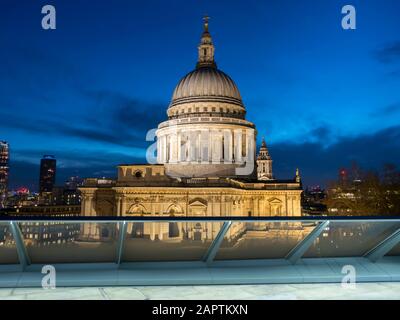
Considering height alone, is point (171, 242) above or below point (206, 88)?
below

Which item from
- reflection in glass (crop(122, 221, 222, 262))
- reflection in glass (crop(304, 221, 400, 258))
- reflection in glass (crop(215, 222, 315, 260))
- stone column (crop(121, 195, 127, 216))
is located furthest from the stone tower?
reflection in glass (crop(122, 221, 222, 262))

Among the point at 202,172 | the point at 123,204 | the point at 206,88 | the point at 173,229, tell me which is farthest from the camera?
the point at 206,88

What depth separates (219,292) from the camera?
7000 millimetres

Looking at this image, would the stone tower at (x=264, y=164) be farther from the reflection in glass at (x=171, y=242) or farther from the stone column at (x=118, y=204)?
the reflection in glass at (x=171, y=242)

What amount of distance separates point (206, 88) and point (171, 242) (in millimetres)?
70775

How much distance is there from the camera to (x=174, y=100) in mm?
80250

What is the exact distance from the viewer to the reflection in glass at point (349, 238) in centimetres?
824

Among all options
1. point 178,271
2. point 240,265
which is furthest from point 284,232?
point 178,271

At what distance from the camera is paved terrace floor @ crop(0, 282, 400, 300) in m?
6.61

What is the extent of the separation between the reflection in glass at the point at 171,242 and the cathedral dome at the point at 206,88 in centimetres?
6798

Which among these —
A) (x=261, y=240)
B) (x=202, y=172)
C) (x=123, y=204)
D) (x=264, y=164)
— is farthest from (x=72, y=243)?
(x=264, y=164)

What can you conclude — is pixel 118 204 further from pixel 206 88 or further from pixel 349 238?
pixel 349 238

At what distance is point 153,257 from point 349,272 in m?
3.84

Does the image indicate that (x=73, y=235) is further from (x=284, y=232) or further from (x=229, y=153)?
(x=229, y=153)
